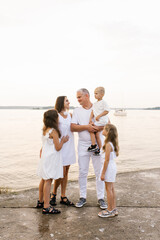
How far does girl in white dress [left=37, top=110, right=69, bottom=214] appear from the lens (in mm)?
3557

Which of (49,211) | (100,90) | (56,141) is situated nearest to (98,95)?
(100,90)

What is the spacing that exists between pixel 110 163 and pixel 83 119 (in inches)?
35.7

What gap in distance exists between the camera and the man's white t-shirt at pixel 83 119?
399cm

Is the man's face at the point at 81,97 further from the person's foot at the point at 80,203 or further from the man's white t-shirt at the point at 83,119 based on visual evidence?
the person's foot at the point at 80,203

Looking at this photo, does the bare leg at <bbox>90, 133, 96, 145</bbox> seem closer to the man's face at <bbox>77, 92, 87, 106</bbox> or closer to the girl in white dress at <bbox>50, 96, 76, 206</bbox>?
the girl in white dress at <bbox>50, 96, 76, 206</bbox>

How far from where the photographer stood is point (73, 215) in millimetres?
3570

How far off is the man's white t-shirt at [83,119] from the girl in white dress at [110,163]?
0.53m

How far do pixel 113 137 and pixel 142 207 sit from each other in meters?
1.37

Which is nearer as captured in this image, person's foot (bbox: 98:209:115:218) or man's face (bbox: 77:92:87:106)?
person's foot (bbox: 98:209:115:218)

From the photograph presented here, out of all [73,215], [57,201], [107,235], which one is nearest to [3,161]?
[57,201]

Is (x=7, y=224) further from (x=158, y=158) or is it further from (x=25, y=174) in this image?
(x=158, y=158)

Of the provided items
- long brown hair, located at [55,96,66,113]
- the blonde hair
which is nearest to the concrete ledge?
long brown hair, located at [55,96,66,113]

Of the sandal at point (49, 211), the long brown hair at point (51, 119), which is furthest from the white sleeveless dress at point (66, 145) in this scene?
the sandal at point (49, 211)

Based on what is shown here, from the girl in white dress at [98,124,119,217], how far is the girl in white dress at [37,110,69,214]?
697 millimetres
